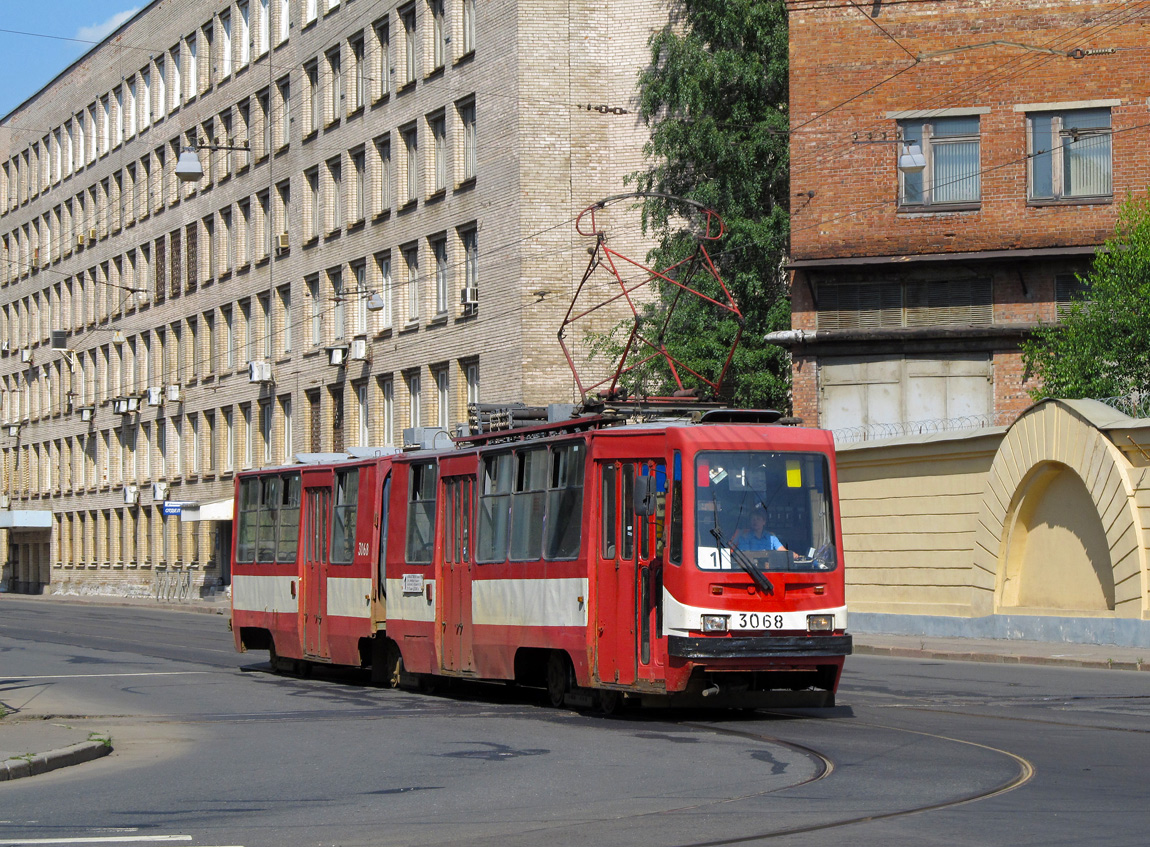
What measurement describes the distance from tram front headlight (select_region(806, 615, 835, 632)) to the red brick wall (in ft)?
71.5

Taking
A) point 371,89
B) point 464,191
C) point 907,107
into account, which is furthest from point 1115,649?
point 371,89

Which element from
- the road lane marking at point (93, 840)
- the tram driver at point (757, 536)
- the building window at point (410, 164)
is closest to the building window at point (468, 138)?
the building window at point (410, 164)

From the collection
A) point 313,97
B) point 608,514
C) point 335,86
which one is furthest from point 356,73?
point 608,514

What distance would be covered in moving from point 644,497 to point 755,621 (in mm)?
1502

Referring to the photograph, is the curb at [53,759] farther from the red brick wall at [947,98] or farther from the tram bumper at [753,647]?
the red brick wall at [947,98]

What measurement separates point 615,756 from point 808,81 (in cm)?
2650

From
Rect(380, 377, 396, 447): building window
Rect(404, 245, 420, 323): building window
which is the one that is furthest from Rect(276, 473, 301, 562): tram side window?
Rect(380, 377, 396, 447): building window

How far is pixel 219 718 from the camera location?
56.7 ft

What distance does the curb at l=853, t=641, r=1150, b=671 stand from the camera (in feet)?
77.5

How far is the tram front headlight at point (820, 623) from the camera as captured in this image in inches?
613

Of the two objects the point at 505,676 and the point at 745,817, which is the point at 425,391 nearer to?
the point at 505,676

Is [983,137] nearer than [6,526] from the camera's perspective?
Yes

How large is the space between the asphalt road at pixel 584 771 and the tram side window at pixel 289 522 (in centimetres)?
340

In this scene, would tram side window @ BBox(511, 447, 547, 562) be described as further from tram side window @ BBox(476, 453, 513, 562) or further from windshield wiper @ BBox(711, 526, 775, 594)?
windshield wiper @ BBox(711, 526, 775, 594)
